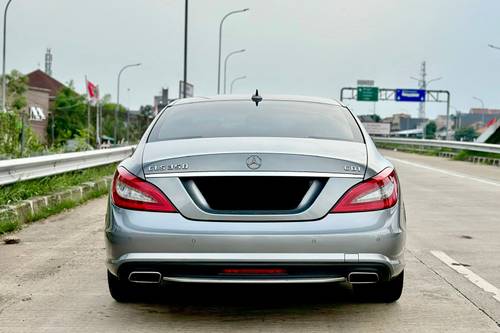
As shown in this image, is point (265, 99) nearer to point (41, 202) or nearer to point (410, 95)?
point (41, 202)

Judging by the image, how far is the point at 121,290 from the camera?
18.0ft

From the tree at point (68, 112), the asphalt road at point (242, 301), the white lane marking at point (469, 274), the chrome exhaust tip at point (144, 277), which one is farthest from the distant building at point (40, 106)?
the chrome exhaust tip at point (144, 277)

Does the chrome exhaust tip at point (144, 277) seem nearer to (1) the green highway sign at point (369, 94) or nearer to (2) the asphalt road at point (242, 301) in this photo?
(2) the asphalt road at point (242, 301)

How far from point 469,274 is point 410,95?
69505 mm

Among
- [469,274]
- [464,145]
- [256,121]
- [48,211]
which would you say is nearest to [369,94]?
[464,145]

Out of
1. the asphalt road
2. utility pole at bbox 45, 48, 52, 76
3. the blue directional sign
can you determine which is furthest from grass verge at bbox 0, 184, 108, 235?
utility pole at bbox 45, 48, 52, 76

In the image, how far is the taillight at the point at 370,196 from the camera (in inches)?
186

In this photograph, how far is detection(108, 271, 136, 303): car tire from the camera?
544 centimetres

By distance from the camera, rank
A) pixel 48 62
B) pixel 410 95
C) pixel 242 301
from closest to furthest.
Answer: pixel 242 301 → pixel 410 95 → pixel 48 62

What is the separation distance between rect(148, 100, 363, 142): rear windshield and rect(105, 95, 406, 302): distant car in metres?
0.37

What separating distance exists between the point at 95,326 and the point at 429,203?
361 inches

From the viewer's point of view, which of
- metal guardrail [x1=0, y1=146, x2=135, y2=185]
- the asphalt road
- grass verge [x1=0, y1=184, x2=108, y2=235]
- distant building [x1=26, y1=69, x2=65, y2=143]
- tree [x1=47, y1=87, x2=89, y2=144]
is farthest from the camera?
tree [x1=47, y1=87, x2=89, y2=144]

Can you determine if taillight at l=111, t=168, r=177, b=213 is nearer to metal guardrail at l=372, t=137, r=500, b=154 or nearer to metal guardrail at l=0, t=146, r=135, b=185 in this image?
metal guardrail at l=0, t=146, r=135, b=185

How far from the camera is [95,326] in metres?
5.00
